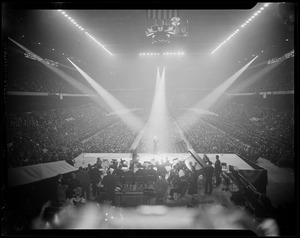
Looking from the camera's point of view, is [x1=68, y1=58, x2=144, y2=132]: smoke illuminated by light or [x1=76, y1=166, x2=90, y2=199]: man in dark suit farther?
[x1=68, y1=58, x2=144, y2=132]: smoke illuminated by light

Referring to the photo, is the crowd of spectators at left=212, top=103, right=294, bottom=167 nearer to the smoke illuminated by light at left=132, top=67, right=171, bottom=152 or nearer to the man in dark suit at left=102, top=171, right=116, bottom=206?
the smoke illuminated by light at left=132, top=67, right=171, bottom=152

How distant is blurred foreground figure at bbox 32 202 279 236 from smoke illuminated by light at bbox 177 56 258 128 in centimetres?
643

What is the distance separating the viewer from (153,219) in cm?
662

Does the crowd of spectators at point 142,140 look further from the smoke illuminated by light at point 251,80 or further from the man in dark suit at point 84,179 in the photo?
the man in dark suit at point 84,179

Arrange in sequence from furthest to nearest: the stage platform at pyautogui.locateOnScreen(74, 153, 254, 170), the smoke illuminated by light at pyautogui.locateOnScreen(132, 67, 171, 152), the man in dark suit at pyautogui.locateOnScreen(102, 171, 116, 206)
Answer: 1. the smoke illuminated by light at pyautogui.locateOnScreen(132, 67, 171, 152)
2. the stage platform at pyautogui.locateOnScreen(74, 153, 254, 170)
3. the man in dark suit at pyautogui.locateOnScreen(102, 171, 116, 206)

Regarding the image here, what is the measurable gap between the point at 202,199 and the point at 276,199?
2417mm

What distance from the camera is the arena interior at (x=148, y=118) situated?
256 inches

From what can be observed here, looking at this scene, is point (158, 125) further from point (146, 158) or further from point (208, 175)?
point (208, 175)

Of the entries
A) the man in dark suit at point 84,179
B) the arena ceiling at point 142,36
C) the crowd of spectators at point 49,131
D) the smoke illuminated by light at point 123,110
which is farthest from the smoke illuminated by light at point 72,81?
the man in dark suit at point 84,179

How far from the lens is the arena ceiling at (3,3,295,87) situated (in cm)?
884

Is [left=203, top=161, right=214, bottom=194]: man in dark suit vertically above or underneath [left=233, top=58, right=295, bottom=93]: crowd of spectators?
underneath

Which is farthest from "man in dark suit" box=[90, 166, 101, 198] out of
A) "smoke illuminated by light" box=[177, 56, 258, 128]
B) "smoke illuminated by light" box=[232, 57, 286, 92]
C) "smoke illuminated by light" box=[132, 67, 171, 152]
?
"smoke illuminated by light" box=[232, 57, 286, 92]

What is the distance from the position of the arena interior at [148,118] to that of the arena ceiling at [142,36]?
0.08 metres
